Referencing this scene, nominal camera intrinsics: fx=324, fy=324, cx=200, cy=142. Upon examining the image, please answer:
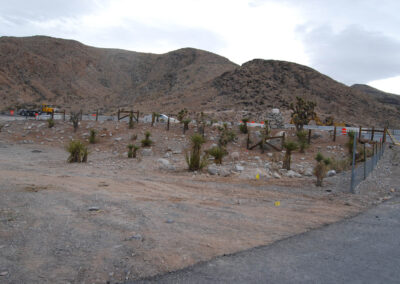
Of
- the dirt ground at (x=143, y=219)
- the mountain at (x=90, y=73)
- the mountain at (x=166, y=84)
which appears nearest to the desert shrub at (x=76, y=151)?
the dirt ground at (x=143, y=219)

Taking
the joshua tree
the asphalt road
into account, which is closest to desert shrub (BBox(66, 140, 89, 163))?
the asphalt road

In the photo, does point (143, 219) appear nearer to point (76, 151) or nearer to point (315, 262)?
point (315, 262)

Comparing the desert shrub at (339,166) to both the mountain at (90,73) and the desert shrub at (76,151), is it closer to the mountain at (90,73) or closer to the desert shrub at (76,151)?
the desert shrub at (76,151)

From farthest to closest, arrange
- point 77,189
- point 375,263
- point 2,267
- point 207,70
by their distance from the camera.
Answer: point 207,70 < point 77,189 < point 375,263 < point 2,267

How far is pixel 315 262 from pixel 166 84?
78781mm

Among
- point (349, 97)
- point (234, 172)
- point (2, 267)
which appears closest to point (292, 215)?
point (2, 267)

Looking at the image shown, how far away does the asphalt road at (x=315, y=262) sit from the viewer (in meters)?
3.75

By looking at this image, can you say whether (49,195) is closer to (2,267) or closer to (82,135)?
(2,267)

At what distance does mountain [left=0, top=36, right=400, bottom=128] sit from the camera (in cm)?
5950

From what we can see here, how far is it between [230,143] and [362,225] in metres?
16.7

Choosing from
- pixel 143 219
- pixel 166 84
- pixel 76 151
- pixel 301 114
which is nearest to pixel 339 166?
pixel 143 219

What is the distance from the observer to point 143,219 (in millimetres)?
5824

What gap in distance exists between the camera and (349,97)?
63594 millimetres

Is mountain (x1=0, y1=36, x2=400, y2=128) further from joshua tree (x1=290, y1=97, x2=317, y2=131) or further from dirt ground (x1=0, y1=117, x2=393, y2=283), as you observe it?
dirt ground (x1=0, y1=117, x2=393, y2=283)
